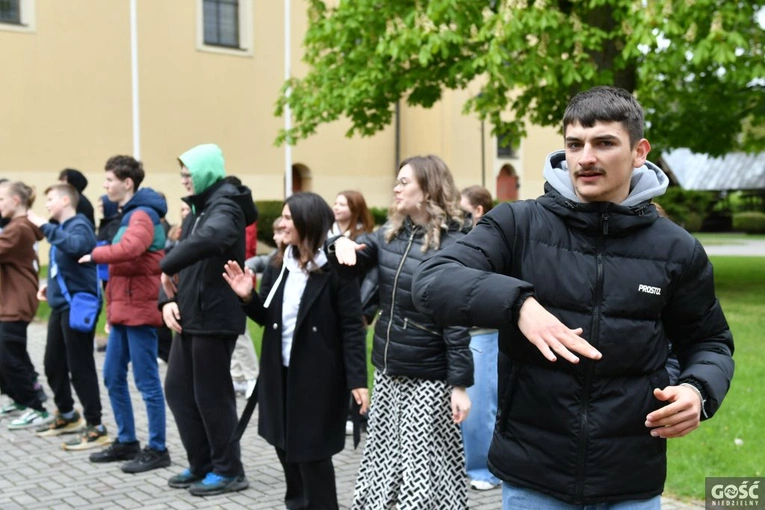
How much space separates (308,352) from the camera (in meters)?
5.09

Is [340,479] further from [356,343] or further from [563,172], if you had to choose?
[563,172]

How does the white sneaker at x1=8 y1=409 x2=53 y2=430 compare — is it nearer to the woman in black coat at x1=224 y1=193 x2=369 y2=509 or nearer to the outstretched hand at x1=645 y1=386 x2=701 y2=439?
the woman in black coat at x1=224 y1=193 x2=369 y2=509

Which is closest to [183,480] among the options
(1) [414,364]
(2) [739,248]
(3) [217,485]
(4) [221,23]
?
(3) [217,485]

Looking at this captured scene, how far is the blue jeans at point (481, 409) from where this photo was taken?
6.01 metres

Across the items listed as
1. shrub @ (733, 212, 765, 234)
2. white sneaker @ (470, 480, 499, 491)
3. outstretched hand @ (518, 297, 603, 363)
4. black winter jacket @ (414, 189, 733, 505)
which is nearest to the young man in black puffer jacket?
black winter jacket @ (414, 189, 733, 505)

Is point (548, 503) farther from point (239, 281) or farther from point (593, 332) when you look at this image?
point (239, 281)

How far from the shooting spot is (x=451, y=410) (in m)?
4.80

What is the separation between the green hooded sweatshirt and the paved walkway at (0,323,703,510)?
199 centimetres

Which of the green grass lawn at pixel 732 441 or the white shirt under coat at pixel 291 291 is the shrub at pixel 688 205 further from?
the white shirt under coat at pixel 291 291

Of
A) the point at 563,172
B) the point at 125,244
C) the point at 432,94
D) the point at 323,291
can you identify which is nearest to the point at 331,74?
the point at 432,94

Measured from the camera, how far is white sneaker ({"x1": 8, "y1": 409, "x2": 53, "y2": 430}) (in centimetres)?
789

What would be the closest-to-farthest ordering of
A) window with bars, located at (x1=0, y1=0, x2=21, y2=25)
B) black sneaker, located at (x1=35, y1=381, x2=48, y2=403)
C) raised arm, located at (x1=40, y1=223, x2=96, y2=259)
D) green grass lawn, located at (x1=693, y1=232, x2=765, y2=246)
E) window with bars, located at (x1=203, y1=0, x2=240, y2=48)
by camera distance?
raised arm, located at (x1=40, y1=223, x2=96, y2=259) < black sneaker, located at (x1=35, y1=381, x2=48, y2=403) < window with bars, located at (x1=0, y1=0, x2=21, y2=25) < window with bars, located at (x1=203, y1=0, x2=240, y2=48) < green grass lawn, located at (x1=693, y1=232, x2=765, y2=246)

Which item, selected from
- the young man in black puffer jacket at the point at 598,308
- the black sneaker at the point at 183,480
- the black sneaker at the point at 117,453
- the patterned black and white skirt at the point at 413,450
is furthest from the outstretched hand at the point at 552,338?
the black sneaker at the point at 117,453

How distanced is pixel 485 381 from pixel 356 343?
50.6 inches
